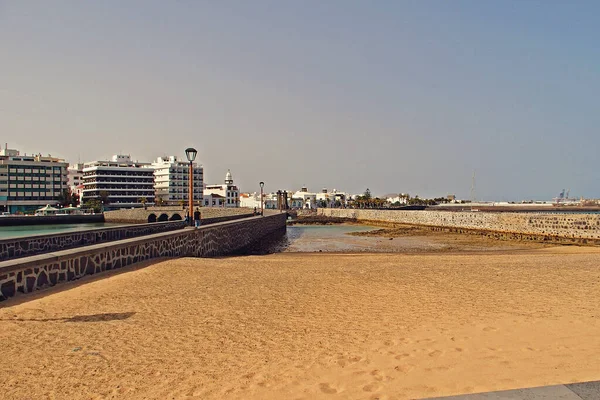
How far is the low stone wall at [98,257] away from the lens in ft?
27.1

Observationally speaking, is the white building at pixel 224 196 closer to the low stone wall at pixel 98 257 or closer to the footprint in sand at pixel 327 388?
the low stone wall at pixel 98 257

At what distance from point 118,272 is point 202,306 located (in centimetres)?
460

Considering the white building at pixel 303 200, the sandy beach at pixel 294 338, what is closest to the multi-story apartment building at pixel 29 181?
the white building at pixel 303 200

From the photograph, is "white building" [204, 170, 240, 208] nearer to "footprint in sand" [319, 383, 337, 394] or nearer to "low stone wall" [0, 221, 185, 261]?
"low stone wall" [0, 221, 185, 261]

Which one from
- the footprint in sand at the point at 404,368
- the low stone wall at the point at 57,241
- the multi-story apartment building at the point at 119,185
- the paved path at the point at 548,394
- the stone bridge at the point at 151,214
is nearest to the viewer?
the paved path at the point at 548,394

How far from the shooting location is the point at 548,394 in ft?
11.3

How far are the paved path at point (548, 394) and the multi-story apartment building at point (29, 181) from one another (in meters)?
117

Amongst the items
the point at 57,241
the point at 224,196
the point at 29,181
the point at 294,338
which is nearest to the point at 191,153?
the point at 57,241

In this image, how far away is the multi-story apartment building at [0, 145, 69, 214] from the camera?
332 ft

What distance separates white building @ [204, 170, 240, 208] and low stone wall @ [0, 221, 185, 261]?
4393 inches

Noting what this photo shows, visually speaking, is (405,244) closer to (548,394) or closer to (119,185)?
(548,394)

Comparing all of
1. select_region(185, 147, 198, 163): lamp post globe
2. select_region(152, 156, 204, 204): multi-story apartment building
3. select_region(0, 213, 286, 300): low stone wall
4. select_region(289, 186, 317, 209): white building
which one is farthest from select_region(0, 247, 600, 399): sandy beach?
select_region(289, 186, 317, 209): white building

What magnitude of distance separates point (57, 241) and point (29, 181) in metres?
104

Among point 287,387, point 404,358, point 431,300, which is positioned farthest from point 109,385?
point 431,300
